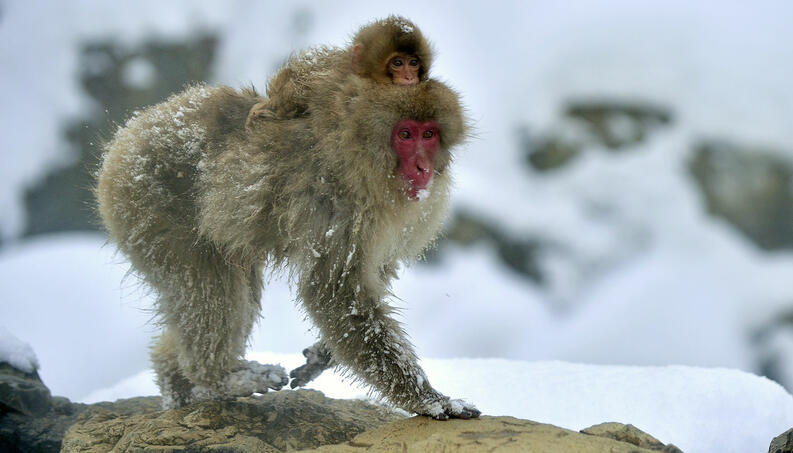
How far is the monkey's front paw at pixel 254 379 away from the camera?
4.77 meters

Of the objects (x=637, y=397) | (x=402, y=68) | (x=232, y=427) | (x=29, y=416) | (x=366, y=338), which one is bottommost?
(x=232, y=427)

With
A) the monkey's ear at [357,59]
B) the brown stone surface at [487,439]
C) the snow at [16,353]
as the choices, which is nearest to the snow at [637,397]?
the snow at [16,353]

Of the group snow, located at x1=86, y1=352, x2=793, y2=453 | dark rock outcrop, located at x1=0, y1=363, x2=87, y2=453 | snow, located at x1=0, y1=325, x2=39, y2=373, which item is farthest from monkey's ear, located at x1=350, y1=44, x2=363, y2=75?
snow, located at x1=0, y1=325, x2=39, y2=373

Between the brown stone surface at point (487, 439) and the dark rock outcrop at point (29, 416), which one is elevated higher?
the dark rock outcrop at point (29, 416)

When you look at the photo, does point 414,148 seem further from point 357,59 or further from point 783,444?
point 783,444

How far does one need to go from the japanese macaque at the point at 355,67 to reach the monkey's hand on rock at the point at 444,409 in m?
1.70

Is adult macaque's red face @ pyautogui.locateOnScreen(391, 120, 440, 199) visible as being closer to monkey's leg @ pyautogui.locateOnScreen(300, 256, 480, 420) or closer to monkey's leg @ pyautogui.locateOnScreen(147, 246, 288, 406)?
monkey's leg @ pyautogui.locateOnScreen(300, 256, 480, 420)

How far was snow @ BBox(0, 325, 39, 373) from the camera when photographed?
224 inches

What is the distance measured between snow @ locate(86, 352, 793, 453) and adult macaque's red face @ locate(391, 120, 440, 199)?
5.46 feet

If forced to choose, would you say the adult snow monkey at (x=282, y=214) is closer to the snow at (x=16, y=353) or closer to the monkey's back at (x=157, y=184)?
the monkey's back at (x=157, y=184)

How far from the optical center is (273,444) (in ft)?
14.0

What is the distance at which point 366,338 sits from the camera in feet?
13.1

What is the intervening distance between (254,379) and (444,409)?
1473 millimetres

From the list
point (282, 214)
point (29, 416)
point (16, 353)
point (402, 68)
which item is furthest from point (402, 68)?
point (16, 353)
